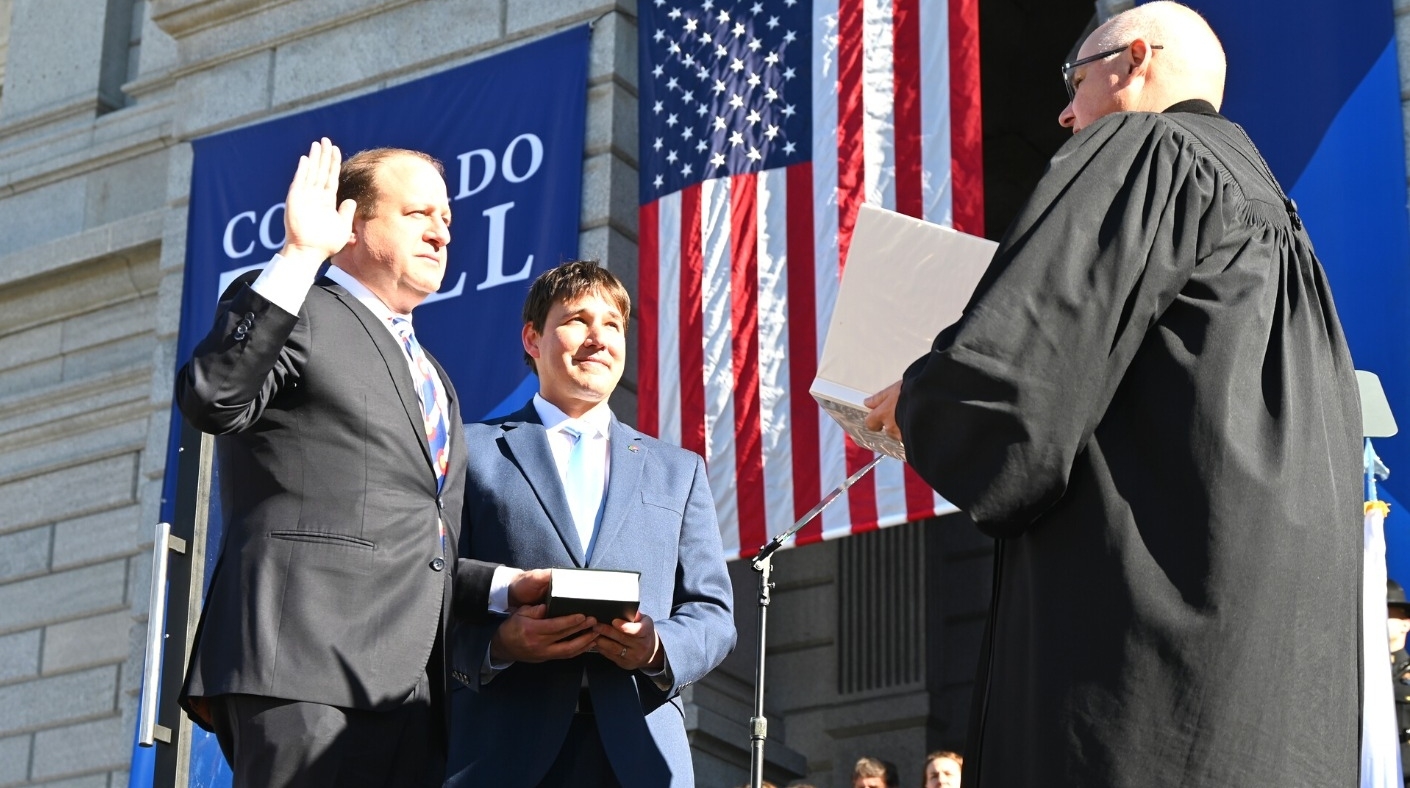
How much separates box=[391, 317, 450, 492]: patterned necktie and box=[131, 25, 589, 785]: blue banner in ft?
19.1

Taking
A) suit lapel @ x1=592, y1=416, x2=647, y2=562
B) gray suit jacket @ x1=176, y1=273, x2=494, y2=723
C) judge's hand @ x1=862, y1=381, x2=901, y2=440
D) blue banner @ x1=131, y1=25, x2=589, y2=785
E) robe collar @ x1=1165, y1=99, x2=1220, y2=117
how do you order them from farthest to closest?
blue banner @ x1=131, y1=25, x2=589, y2=785 → suit lapel @ x1=592, y1=416, x2=647, y2=562 → gray suit jacket @ x1=176, y1=273, x2=494, y2=723 → robe collar @ x1=1165, y1=99, x2=1220, y2=117 → judge's hand @ x1=862, y1=381, x2=901, y2=440

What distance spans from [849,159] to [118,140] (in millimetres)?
6738

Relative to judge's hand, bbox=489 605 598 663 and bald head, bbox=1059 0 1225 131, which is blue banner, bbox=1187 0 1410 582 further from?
judge's hand, bbox=489 605 598 663

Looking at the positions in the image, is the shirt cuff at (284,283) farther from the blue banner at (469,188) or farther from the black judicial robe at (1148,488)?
the blue banner at (469,188)

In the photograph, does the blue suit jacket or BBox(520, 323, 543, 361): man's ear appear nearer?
the blue suit jacket

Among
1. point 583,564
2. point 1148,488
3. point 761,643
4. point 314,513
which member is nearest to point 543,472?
point 583,564

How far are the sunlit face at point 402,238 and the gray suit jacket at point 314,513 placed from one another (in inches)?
8.2

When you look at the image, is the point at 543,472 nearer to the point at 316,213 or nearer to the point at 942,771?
the point at 316,213

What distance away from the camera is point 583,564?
4289 mm

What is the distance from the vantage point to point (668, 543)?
442cm

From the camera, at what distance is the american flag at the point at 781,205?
9070 mm

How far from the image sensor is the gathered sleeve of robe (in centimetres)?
293

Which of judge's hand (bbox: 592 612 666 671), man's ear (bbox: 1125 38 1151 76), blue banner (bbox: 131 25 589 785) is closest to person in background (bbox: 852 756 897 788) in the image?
blue banner (bbox: 131 25 589 785)

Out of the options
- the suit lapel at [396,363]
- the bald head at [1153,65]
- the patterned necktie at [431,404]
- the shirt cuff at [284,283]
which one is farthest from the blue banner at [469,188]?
the bald head at [1153,65]
